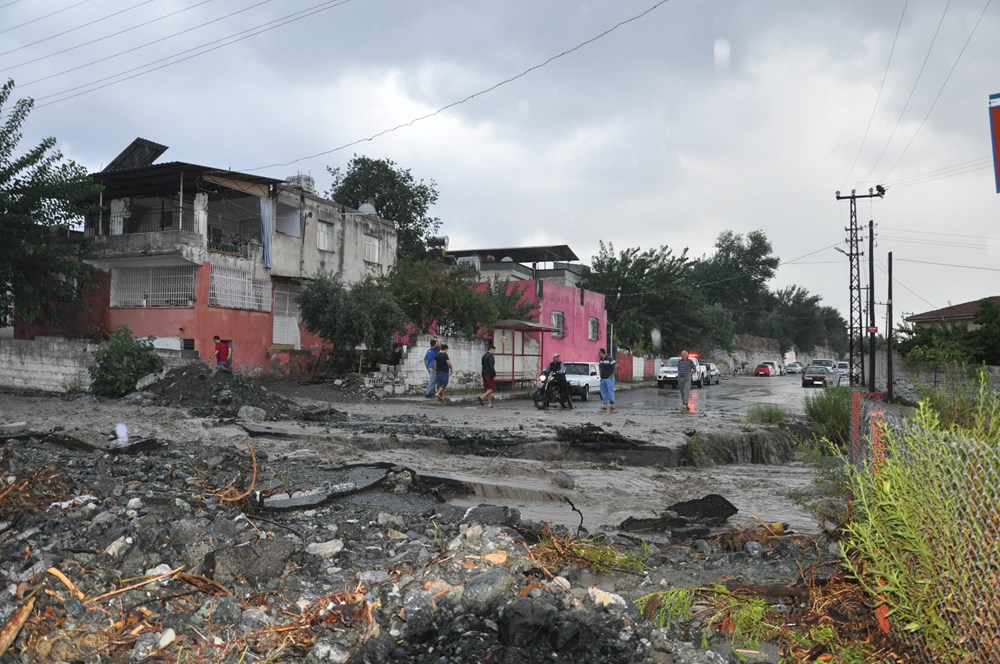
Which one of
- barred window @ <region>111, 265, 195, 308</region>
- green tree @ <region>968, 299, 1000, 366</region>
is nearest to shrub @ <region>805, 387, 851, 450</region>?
green tree @ <region>968, 299, 1000, 366</region>

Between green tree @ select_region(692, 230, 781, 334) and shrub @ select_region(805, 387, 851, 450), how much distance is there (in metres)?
69.6

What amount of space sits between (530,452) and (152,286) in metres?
17.2

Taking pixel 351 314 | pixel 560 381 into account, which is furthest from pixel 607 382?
pixel 351 314

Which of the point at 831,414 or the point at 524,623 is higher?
the point at 831,414

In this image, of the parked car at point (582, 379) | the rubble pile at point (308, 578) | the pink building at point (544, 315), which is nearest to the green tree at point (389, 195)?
the pink building at point (544, 315)

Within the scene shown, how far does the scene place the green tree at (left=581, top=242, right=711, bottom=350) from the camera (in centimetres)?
4894

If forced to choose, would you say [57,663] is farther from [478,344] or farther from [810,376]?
[810,376]

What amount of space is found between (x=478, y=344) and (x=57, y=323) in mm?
14106

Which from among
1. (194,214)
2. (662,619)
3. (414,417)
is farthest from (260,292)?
(662,619)

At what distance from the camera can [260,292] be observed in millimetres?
24672

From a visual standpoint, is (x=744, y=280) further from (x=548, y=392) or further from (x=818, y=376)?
(x=548, y=392)

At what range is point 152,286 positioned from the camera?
23.2 m

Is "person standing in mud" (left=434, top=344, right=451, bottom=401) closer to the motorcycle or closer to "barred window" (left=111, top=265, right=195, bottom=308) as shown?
the motorcycle

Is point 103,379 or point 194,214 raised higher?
point 194,214
